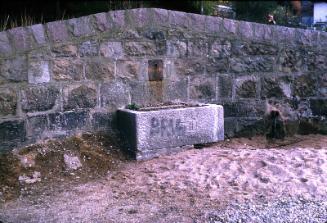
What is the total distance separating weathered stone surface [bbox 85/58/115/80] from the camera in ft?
15.1

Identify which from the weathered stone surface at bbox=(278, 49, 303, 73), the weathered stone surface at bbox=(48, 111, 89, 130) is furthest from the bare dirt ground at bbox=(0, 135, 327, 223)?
the weathered stone surface at bbox=(278, 49, 303, 73)

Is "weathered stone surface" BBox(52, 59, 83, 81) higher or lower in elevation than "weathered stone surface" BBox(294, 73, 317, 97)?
higher

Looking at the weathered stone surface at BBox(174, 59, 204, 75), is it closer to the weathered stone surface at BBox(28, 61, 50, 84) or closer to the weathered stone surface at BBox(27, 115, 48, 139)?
the weathered stone surface at BBox(28, 61, 50, 84)

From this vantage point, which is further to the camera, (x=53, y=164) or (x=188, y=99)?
(x=188, y=99)

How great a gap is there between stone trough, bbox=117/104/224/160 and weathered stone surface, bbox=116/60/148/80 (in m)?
0.38

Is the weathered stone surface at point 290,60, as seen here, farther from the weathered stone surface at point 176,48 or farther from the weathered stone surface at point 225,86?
the weathered stone surface at point 176,48

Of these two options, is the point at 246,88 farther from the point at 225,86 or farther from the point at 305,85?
the point at 305,85

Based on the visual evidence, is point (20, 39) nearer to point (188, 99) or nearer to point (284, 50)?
point (188, 99)

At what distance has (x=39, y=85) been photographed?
14.3ft

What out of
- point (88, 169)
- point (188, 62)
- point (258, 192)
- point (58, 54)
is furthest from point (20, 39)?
point (258, 192)

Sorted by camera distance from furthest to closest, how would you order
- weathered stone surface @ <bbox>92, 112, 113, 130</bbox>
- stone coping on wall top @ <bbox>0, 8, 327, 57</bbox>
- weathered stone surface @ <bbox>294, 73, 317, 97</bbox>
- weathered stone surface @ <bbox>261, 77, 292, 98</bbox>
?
weathered stone surface @ <bbox>294, 73, 317, 97</bbox> → weathered stone surface @ <bbox>261, 77, 292, 98</bbox> → weathered stone surface @ <bbox>92, 112, 113, 130</bbox> → stone coping on wall top @ <bbox>0, 8, 327, 57</bbox>

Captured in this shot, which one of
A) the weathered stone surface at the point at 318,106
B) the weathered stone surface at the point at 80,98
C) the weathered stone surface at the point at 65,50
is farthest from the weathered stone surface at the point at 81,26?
the weathered stone surface at the point at 318,106

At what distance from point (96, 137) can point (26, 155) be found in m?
0.73

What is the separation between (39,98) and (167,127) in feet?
4.15
